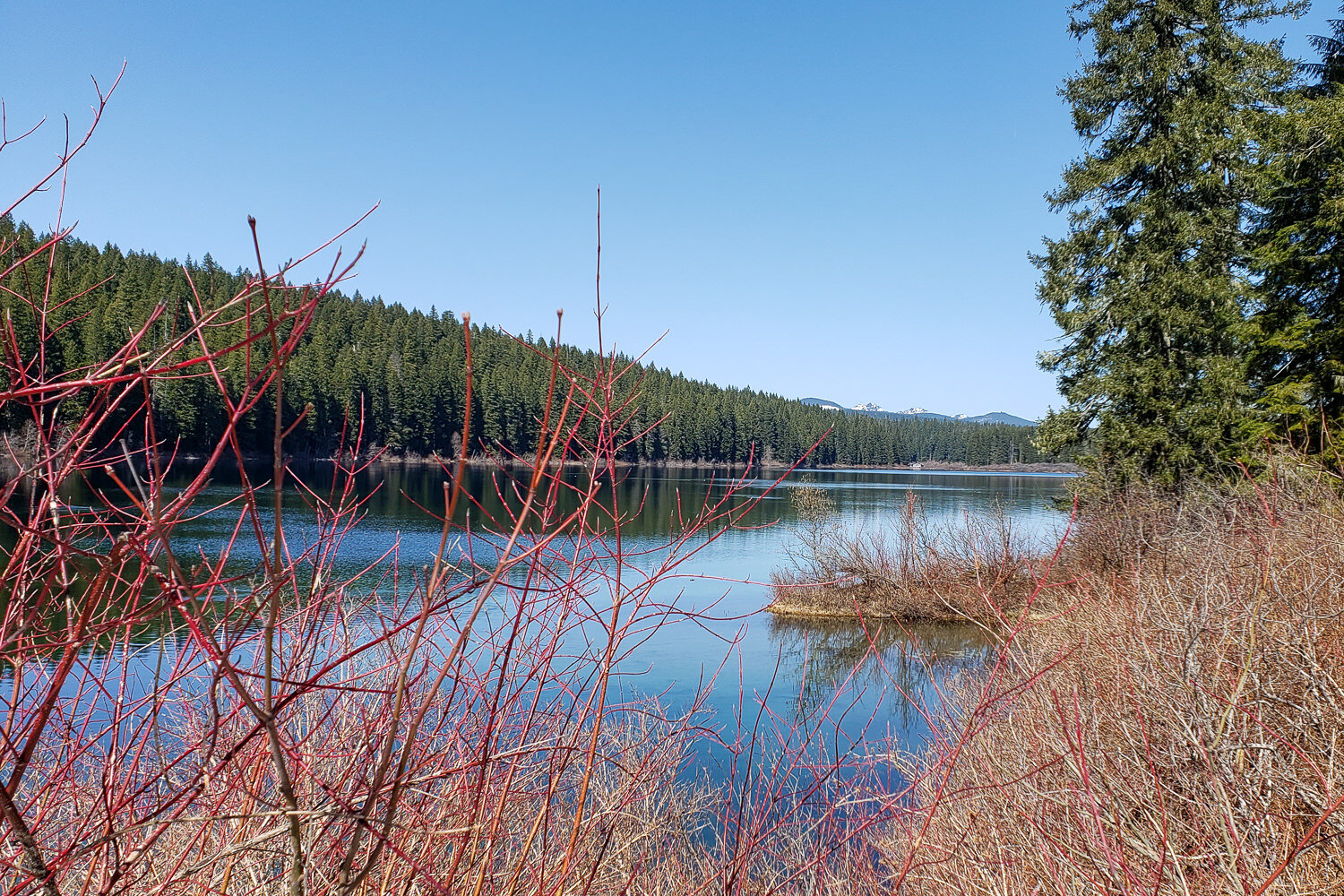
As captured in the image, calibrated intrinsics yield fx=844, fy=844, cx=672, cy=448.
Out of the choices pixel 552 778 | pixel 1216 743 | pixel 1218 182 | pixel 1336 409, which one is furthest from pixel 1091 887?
pixel 1218 182

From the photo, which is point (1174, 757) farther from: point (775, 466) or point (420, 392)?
point (775, 466)

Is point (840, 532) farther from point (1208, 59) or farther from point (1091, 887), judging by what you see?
point (1091, 887)

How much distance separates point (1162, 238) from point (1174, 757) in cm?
1748

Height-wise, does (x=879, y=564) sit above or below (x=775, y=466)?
below

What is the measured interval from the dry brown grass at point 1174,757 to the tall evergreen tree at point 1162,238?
9215 millimetres

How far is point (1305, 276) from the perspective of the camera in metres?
16.4

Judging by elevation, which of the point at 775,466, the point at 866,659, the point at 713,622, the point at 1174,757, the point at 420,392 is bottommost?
the point at 713,622

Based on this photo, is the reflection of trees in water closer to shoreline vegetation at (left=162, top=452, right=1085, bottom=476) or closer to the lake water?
the lake water

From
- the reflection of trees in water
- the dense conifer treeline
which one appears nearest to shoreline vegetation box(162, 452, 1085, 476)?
the dense conifer treeline

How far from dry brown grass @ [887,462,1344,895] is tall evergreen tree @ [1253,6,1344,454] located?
Result: 8638mm

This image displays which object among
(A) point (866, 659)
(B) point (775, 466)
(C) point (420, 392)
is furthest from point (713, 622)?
(B) point (775, 466)

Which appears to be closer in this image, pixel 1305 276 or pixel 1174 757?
pixel 1174 757

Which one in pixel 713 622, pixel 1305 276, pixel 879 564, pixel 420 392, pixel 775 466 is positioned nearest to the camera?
pixel 1305 276

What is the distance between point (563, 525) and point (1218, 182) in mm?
20627
